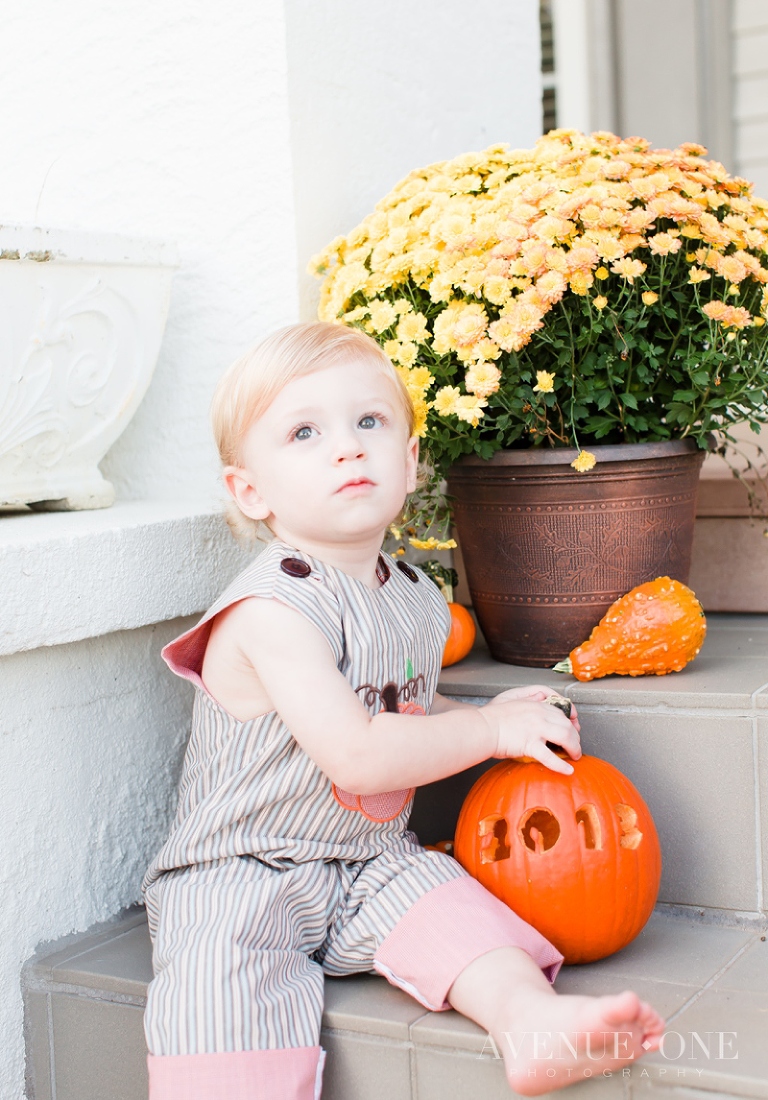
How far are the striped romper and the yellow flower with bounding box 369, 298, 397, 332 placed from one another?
0.40 meters

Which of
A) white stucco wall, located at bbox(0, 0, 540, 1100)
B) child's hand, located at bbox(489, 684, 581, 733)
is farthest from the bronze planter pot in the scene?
white stucco wall, located at bbox(0, 0, 540, 1100)

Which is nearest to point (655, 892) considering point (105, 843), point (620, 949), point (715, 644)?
point (620, 949)

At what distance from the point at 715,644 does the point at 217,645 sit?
2.84ft

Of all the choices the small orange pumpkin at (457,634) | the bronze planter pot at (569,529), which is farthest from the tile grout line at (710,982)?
the small orange pumpkin at (457,634)

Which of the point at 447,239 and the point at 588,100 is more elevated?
the point at 588,100

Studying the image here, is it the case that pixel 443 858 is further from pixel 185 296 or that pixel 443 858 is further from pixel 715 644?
pixel 185 296

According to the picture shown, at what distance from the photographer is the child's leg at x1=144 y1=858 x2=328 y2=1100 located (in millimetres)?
1229

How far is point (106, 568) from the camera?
158 centimetres

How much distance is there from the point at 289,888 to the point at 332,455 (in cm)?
52

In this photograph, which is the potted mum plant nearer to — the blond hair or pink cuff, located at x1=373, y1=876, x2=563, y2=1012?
the blond hair

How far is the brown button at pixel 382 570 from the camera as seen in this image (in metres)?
1.58

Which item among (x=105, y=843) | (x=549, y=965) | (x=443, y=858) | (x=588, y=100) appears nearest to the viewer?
(x=549, y=965)

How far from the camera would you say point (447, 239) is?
66.1 inches

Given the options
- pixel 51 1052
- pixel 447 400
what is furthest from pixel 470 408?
pixel 51 1052
